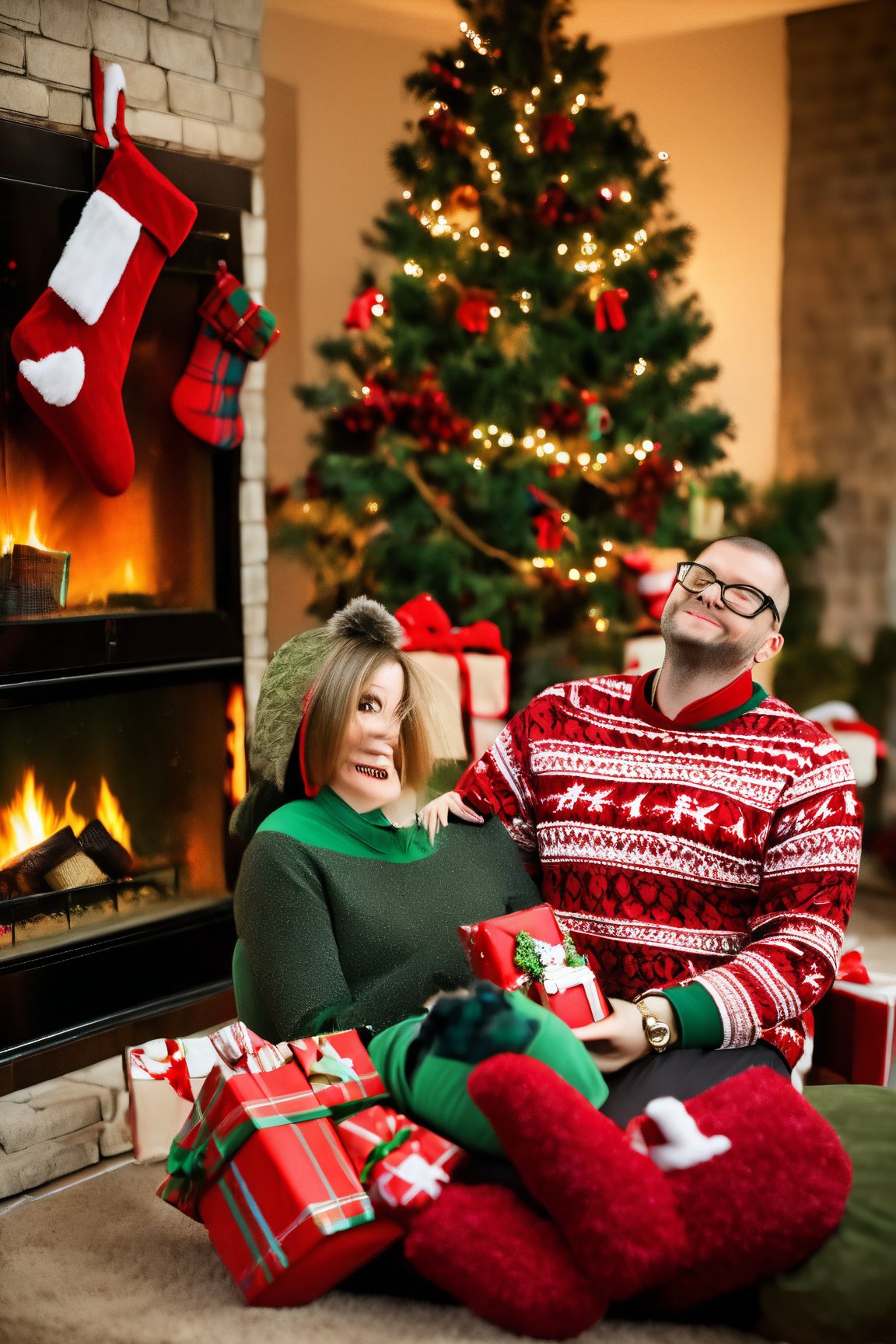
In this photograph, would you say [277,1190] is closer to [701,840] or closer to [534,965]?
[534,965]

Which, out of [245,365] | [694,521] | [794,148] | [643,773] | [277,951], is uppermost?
[794,148]

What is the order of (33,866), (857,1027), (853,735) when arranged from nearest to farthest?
(857,1027), (33,866), (853,735)

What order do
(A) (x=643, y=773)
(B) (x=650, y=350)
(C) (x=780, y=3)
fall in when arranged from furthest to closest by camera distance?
(C) (x=780, y=3), (B) (x=650, y=350), (A) (x=643, y=773)

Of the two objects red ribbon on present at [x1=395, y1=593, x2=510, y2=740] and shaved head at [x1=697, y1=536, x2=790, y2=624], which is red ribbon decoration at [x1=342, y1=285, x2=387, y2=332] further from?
shaved head at [x1=697, y1=536, x2=790, y2=624]

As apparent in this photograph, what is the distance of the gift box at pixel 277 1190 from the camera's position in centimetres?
136

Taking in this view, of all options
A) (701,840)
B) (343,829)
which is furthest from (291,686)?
(701,840)

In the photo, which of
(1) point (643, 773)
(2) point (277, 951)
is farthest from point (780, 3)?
(2) point (277, 951)

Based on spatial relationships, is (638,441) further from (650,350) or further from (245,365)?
(245,365)

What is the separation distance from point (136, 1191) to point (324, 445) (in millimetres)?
2018

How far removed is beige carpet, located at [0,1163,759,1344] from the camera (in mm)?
1336

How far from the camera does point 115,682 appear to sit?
256 centimetres

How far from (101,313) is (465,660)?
118 centimetres

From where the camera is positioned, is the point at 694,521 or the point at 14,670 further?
the point at 694,521

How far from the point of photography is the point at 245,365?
272cm
